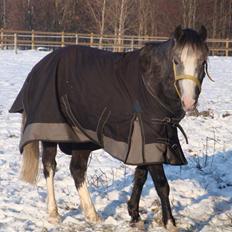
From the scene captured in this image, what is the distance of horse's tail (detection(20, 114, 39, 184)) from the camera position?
4355 mm

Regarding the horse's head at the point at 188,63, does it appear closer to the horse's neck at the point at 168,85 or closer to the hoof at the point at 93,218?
the horse's neck at the point at 168,85

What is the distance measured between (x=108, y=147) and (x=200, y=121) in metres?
4.35

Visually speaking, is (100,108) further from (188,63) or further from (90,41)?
(90,41)

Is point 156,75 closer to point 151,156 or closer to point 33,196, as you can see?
point 151,156

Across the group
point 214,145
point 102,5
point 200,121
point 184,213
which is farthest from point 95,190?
point 102,5

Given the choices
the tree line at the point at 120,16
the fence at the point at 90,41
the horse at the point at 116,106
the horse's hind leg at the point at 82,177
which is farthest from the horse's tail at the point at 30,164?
the tree line at the point at 120,16

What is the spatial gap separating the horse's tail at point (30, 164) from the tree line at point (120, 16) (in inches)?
1120

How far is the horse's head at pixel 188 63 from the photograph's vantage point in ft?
11.2

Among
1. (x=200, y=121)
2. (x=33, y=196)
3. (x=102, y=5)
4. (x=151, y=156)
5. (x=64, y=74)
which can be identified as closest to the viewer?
(x=151, y=156)

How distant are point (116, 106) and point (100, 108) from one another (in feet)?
0.52

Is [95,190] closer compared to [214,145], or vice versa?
[95,190]

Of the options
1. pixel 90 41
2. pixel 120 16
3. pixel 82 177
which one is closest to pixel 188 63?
pixel 82 177

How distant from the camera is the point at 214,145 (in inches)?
261

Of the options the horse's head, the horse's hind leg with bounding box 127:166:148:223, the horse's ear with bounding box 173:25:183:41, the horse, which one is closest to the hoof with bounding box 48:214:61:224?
the horse
